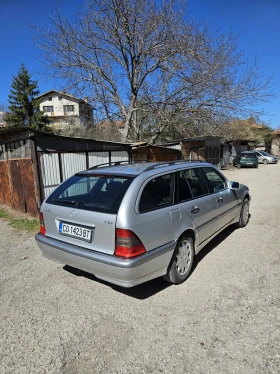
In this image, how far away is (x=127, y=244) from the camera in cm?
243

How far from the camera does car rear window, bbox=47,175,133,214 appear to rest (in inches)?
104

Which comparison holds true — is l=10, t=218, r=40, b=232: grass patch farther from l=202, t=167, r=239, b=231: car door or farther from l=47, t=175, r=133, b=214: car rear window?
l=202, t=167, r=239, b=231: car door

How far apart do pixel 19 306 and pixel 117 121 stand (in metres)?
15.2

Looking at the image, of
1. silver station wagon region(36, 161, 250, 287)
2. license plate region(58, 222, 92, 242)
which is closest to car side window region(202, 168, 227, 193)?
silver station wagon region(36, 161, 250, 287)

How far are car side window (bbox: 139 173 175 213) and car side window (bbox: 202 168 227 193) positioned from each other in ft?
3.54

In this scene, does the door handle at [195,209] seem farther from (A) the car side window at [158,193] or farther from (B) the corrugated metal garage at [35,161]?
(B) the corrugated metal garage at [35,161]

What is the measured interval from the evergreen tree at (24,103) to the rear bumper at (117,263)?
30.3 m

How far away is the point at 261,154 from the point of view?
1168 inches

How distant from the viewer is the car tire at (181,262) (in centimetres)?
302

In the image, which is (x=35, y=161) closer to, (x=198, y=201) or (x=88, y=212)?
(x=88, y=212)

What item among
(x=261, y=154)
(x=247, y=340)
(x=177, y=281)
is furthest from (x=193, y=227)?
(x=261, y=154)

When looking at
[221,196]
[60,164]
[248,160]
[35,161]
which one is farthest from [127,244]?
[248,160]

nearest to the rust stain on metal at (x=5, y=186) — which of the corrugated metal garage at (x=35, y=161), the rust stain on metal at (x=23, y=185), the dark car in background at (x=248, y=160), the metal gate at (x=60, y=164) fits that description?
the corrugated metal garage at (x=35, y=161)

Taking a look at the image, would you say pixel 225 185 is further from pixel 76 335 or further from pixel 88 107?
pixel 88 107
